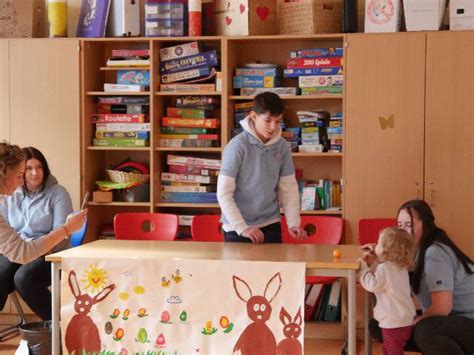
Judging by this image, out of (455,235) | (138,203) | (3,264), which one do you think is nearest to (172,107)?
(138,203)

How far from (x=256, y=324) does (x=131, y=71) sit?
255 cm

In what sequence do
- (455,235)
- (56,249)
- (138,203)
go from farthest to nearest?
(138,203) < (455,235) < (56,249)

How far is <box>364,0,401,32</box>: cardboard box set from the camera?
5305 mm

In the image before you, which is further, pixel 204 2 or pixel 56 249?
pixel 204 2

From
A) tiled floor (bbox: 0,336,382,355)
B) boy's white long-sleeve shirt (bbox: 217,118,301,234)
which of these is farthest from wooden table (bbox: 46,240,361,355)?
tiled floor (bbox: 0,336,382,355)

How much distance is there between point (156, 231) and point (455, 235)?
74.3 inches

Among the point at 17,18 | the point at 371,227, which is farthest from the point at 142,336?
the point at 17,18

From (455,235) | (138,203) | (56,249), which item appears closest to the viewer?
(56,249)

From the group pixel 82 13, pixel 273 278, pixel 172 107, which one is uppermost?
pixel 82 13

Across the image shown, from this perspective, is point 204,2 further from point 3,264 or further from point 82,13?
point 3,264

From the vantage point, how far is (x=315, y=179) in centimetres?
586

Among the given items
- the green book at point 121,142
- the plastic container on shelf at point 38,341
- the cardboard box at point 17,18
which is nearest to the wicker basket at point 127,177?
the green book at point 121,142

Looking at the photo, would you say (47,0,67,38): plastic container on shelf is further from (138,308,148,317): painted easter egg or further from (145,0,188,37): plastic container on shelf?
(138,308,148,317): painted easter egg

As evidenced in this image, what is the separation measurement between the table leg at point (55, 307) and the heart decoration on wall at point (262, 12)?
237cm
